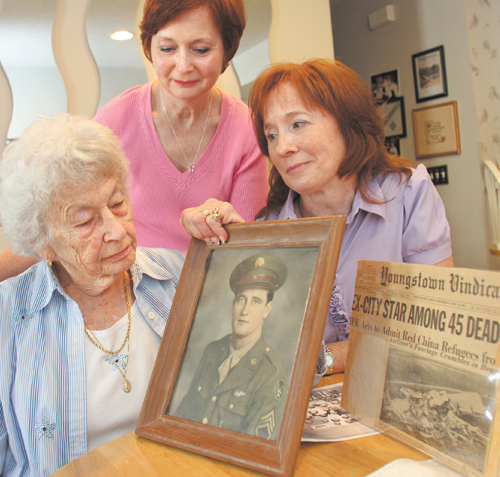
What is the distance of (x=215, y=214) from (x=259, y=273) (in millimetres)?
185

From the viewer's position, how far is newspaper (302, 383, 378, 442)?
882mm

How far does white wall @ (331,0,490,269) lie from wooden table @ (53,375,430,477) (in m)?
3.80

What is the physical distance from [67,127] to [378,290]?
31.2 inches

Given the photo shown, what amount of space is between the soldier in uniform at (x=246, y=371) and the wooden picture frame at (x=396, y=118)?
14.0 ft

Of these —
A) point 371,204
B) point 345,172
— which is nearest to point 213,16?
point 345,172

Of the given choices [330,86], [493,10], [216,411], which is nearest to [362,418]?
[216,411]

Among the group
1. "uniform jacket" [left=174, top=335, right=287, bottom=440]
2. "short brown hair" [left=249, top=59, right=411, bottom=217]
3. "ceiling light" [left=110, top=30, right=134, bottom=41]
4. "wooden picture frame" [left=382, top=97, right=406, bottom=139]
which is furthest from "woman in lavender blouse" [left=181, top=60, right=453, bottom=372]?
"wooden picture frame" [left=382, top=97, right=406, bottom=139]

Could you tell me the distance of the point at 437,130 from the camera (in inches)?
174

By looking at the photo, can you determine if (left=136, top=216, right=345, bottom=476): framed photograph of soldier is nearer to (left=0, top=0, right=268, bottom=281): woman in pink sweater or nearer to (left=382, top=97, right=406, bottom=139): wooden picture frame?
(left=0, top=0, right=268, bottom=281): woman in pink sweater

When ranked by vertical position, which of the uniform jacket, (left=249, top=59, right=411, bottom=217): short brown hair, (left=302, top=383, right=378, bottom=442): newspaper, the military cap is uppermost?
(left=249, top=59, right=411, bottom=217): short brown hair

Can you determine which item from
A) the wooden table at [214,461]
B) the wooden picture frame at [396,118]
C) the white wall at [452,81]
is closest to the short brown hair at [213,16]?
the wooden table at [214,461]

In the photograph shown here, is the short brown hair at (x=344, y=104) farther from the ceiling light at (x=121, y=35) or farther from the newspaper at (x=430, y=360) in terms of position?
the ceiling light at (x=121, y=35)

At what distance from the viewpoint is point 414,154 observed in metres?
4.79

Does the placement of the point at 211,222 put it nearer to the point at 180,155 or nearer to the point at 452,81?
the point at 180,155
